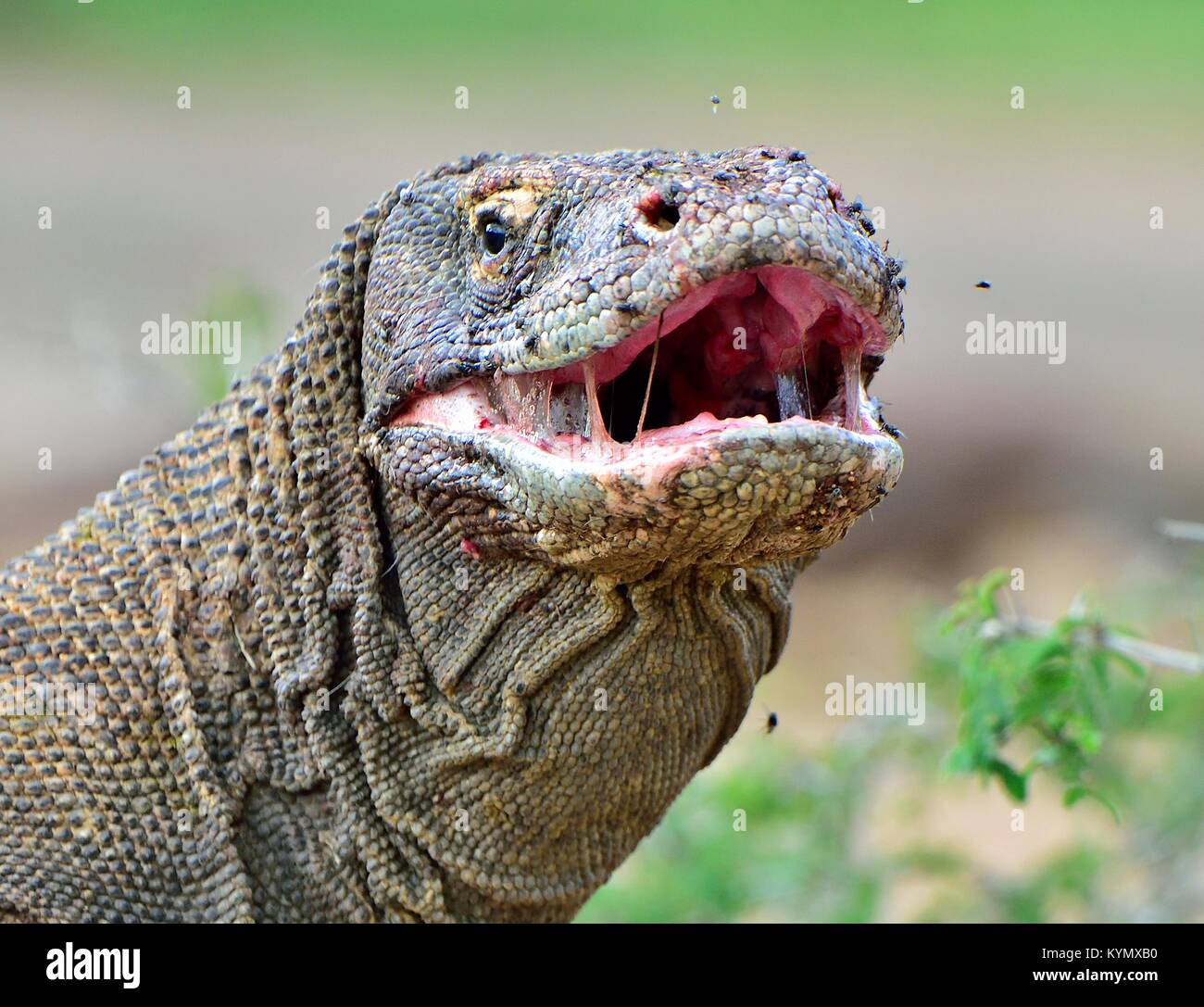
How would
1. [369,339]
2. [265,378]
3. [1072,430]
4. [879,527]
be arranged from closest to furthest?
[369,339] < [265,378] < [879,527] < [1072,430]

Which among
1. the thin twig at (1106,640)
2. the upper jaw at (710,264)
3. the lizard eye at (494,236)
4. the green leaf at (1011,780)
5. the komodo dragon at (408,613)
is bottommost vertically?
the green leaf at (1011,780)

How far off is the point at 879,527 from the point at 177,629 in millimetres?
10535

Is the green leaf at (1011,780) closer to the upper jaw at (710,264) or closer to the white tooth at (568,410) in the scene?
the upper jaw at (710,264)

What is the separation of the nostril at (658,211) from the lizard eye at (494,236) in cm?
56

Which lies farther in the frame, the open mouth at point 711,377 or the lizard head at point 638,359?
the open mouth at point 711,377

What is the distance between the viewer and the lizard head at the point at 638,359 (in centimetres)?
333

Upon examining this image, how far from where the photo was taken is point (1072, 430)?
1521cm

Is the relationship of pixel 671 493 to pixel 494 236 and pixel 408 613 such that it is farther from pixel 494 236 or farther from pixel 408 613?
pixel 408 613

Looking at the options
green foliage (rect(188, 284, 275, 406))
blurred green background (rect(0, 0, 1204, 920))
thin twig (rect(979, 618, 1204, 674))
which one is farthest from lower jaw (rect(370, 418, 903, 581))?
blurred green background (rect(0, 0, 1204, 920))

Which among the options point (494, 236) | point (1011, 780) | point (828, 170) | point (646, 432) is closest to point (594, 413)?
point (646, 432)

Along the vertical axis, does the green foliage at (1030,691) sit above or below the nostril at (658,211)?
below

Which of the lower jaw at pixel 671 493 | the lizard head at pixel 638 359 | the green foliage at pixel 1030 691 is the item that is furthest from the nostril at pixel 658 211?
the green foliage at pixel 1030 691

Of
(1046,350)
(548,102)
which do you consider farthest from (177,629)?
(1046,350)
